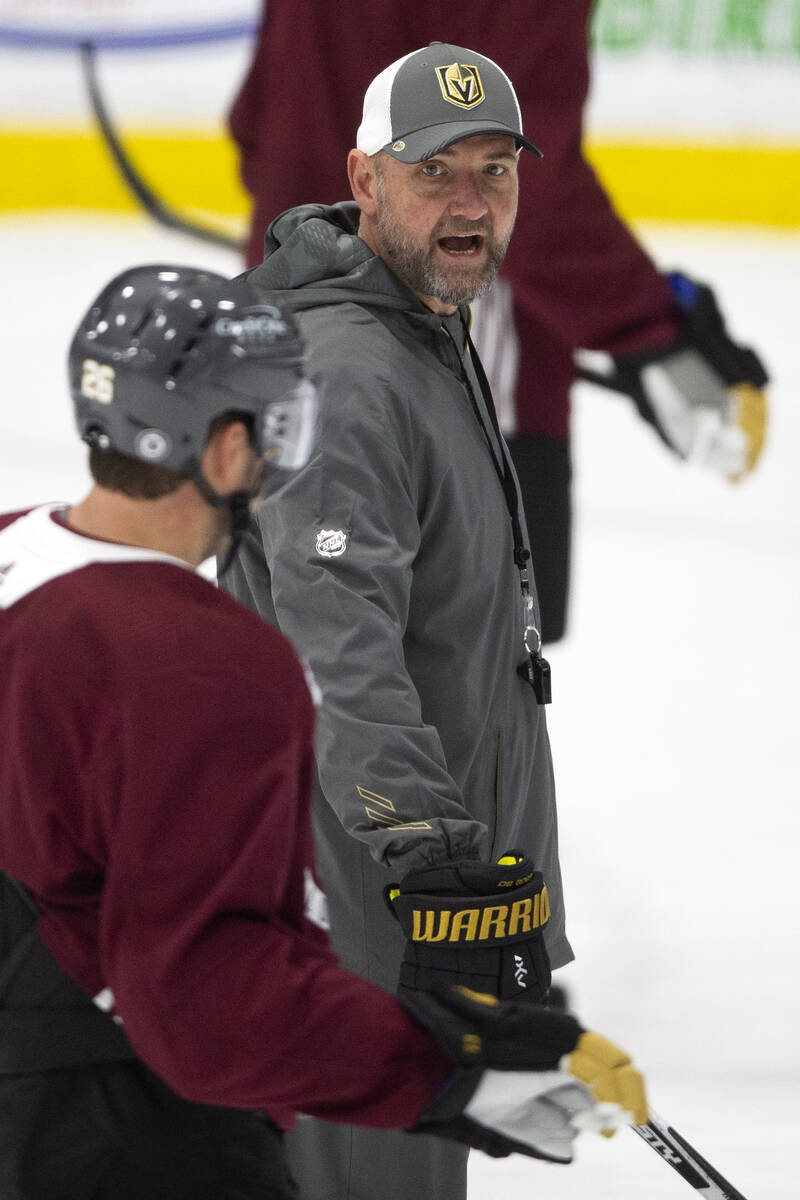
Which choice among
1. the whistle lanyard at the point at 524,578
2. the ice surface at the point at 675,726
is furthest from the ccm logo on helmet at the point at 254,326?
the ice surface at the point at 675,726

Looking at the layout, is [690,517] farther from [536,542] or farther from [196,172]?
[196,172]

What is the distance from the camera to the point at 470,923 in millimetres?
1499

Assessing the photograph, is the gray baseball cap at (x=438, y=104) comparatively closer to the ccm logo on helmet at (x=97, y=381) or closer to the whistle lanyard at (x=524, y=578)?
the whistle lanyard at (x=524, y=578)

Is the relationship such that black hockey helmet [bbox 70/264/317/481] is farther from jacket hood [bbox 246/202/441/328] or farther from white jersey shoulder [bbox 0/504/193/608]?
jacket hood [bbox 246/202/441/328]

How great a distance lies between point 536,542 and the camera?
2.70 m

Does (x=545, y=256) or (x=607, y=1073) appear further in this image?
(x=545, y=256)

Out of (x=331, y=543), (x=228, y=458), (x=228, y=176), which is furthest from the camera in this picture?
(x=228, y=176)

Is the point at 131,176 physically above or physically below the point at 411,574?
below

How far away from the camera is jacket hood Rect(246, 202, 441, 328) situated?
1772 millimetres

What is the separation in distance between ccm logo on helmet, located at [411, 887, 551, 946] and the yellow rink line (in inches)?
203

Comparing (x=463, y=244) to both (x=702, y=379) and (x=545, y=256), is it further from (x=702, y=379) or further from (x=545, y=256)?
(x=702, y=379)

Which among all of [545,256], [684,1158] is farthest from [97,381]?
[545,256]

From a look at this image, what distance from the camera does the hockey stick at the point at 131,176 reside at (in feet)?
21.7

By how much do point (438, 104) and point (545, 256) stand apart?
885 millimetres
